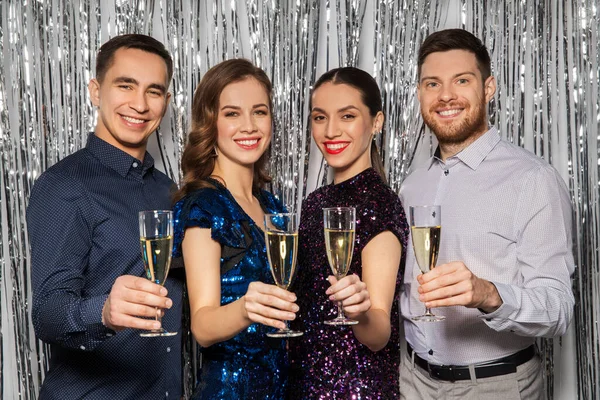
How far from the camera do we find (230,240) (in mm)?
1823

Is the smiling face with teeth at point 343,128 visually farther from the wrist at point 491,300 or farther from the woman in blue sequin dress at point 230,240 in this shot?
the wrist at point 491,300

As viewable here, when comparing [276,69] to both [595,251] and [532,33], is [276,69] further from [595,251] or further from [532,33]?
[595,251]

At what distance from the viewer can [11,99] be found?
260 centimetres

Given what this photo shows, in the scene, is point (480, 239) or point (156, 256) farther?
point (480, 239)

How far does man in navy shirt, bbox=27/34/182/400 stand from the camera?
1.78 metres

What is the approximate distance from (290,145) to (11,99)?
1.08 meters

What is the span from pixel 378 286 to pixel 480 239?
42cm

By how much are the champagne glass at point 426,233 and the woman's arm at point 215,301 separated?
1.10ft

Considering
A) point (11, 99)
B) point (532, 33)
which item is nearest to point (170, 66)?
point (11, 99)

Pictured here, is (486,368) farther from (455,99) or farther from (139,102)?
(139,102)

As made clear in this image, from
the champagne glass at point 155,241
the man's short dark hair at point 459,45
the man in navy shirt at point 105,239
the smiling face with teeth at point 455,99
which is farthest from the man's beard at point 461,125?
the champagne glass at point 155,241

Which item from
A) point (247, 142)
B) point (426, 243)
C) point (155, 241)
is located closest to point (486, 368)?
point (426, 243)

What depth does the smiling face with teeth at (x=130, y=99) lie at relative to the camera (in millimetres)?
2146

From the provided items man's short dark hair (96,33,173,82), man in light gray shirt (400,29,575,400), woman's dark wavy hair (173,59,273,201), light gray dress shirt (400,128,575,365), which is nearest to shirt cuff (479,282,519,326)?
man in light gray shirt (400,29,575,400)
